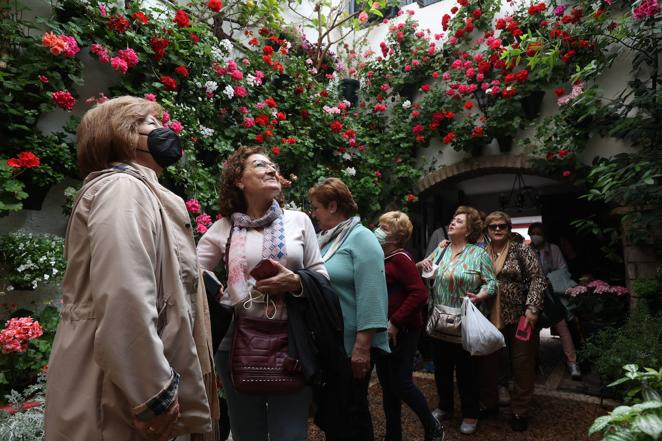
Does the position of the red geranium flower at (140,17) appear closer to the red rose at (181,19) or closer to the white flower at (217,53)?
the red rose at (181,19)

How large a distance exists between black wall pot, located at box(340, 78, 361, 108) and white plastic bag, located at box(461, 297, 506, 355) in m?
3.98

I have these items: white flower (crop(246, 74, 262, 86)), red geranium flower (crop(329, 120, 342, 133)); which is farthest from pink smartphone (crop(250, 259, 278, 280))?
red geranium flower (crop(329, 120, 342, 133))

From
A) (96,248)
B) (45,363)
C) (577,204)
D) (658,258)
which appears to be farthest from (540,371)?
(96,248)

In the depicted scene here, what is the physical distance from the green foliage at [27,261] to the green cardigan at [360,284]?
163 centimetres

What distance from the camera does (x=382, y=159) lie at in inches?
225

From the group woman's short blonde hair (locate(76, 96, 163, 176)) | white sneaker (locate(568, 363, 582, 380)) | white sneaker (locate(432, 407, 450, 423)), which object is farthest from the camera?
white sneaker (locate(568, 363, 582, 380))

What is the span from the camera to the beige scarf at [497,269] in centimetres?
321

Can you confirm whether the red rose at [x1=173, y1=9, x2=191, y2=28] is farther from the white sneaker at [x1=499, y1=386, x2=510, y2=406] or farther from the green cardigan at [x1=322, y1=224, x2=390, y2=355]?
the white sneaker at [x1=499, y1=386, x2=510, y2=406]

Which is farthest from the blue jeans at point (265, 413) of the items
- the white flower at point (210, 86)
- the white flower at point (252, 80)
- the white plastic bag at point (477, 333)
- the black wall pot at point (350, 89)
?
the black wall pot at point (350, 89)

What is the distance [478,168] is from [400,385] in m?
3.51

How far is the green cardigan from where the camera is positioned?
206 cm

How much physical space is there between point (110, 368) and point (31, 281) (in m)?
1.84

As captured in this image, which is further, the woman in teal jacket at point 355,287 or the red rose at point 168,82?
the red rose at point 168,82

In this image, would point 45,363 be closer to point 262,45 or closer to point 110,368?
point 110,368
